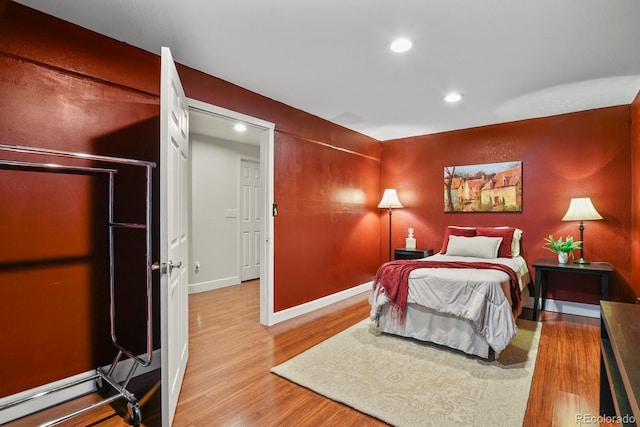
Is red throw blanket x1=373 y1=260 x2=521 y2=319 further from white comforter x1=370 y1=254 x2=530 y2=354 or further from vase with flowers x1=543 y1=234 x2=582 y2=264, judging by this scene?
vase with flowers x1=543 y1=234 x2=582 y2=264

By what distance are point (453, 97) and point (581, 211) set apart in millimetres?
1875

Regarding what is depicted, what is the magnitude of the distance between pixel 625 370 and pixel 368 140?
14.5ft

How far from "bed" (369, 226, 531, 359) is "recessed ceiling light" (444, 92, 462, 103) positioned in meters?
1.70

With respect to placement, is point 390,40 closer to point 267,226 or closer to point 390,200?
point 267,226

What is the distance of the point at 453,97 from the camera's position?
3.42m

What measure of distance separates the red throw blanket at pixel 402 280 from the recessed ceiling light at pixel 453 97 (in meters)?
1.70

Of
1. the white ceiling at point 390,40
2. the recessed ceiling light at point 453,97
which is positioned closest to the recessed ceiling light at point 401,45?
the white ceiling at point 390,40

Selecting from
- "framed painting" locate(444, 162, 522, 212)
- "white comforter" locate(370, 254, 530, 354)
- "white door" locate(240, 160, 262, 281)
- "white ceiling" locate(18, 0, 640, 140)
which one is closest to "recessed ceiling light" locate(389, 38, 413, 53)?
A: "white ceiling" locate(18, 0, 640, 140)

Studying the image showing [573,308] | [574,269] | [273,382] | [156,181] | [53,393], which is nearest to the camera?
[53,393]

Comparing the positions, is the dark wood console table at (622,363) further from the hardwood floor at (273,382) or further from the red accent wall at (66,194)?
the red accent wall at (66,194)

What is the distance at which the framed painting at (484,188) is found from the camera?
14.0 ft

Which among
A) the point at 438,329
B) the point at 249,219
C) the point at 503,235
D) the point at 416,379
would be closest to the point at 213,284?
the point at 249,219

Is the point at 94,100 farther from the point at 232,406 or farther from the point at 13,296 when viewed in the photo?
the point at 232,406

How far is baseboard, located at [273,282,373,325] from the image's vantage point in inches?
141
